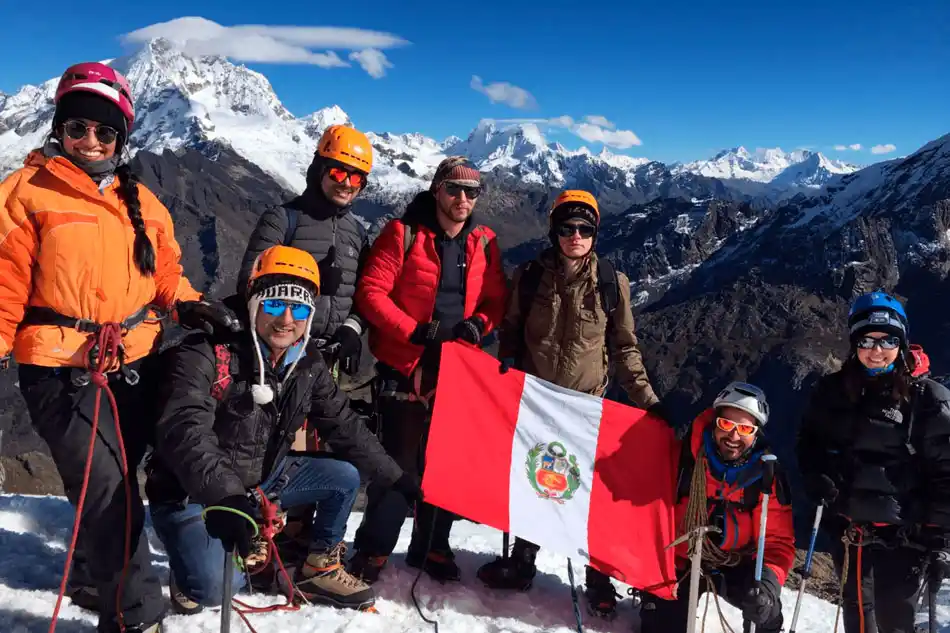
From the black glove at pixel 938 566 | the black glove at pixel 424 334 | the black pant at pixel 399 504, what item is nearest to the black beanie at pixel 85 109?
the black glove at pixel 424 334

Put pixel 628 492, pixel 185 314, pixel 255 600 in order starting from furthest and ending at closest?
pixel 628 492 → pixel 255 600 → pixel 185 314

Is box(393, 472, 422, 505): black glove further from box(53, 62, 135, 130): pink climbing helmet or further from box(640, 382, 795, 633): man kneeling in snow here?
box(53, 62, 135, 130): pink climbing helmet

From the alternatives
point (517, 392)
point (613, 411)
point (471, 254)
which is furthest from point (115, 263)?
point (613, 411)

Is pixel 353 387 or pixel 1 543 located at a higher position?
pixel 353 387

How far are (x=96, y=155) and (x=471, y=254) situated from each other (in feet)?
13.7

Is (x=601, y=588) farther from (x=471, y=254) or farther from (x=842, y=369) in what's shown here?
(x=471, y=254)

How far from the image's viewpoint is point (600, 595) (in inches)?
329

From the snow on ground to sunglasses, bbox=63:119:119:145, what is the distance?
4.67 meters

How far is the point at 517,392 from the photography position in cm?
842

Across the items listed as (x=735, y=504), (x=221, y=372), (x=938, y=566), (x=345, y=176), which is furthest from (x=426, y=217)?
(x=938, y=566)

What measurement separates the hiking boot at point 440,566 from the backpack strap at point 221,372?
3673 mm

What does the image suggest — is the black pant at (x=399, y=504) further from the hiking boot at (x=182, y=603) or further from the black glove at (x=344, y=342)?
the hiking boot at (x=182, y=603)

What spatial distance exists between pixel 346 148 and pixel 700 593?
6.78m

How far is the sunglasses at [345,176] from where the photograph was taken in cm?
812
